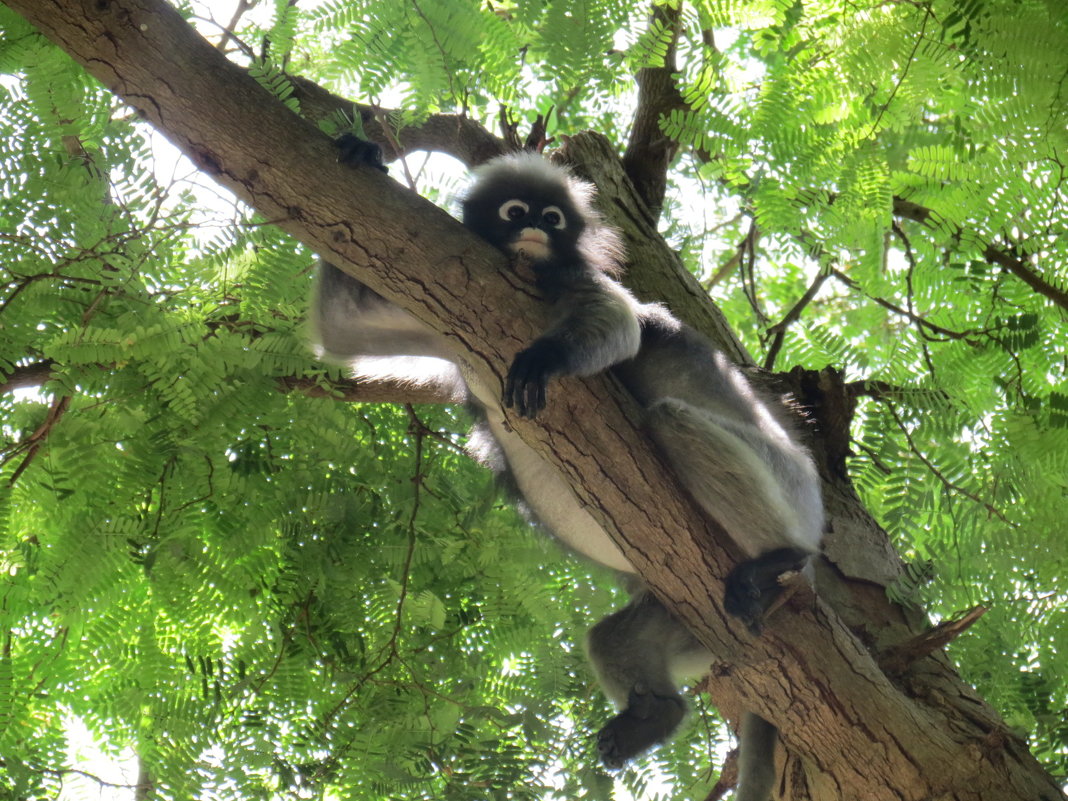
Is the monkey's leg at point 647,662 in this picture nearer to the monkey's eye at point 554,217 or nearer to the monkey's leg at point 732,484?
the monkey's leg at point 732,484

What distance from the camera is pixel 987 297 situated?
5227 millimetres

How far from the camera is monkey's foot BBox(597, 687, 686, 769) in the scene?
486 cm

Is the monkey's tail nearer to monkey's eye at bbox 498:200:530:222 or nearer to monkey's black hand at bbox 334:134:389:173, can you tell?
monkey's eye at bbox 498:200:530:222

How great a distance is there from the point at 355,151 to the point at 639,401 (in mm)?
2136

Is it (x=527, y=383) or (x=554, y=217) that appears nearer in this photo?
(x=527, y=383)

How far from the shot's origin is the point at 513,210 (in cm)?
543

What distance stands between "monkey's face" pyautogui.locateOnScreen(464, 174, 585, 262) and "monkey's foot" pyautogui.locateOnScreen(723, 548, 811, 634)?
1884 millimetres

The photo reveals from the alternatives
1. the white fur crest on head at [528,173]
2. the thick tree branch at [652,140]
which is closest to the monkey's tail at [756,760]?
the white fur crest on head at [528,173]

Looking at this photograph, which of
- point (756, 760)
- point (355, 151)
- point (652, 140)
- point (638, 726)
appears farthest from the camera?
point (652, 140)

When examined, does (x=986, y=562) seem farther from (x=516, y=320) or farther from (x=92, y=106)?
(x=92, y=106)

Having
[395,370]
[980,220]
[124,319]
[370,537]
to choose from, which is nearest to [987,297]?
[980,220]

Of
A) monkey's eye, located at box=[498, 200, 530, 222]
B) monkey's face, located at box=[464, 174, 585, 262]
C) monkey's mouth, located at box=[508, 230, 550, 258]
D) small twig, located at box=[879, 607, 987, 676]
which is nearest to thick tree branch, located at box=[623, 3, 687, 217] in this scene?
monkey's face, located at box=[464, 174, 585, 262]

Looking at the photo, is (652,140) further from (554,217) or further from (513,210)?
(513,210)

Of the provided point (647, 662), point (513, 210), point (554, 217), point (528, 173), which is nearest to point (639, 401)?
point (554, 217)
